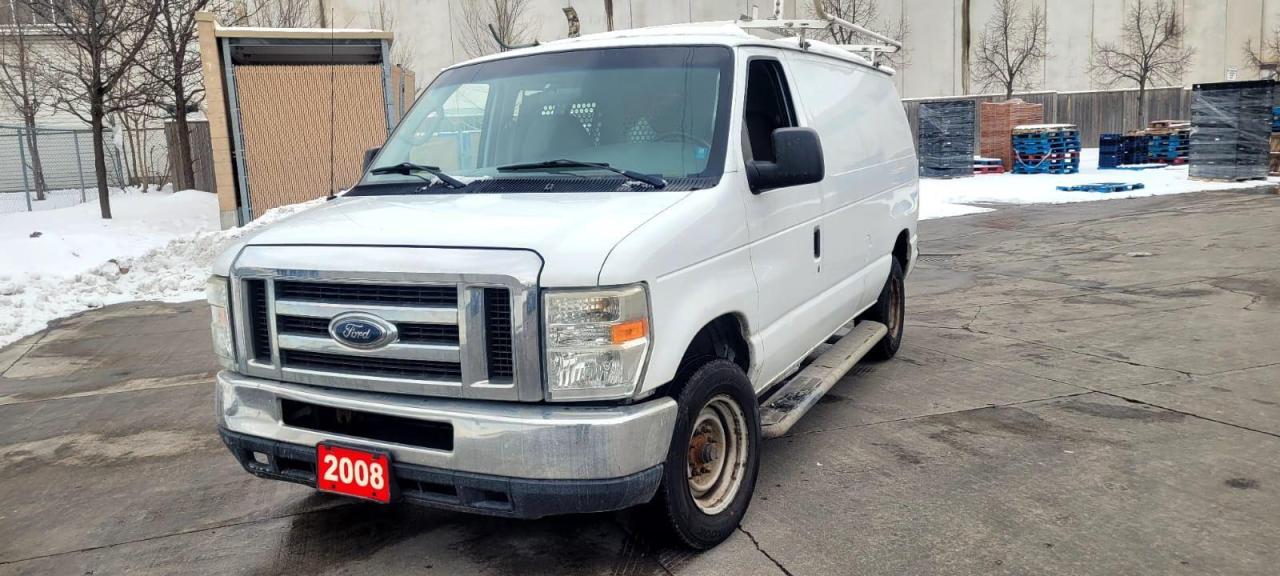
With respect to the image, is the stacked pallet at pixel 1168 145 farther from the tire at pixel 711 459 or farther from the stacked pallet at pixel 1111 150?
the tire at pixel 711 459

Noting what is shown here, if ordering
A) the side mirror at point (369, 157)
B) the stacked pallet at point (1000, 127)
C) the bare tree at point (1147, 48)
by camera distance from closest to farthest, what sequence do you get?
the side mirror at point (369, 157) → the stacked pallet at point (1000, 127) → the bare tree at point (1147, 48)

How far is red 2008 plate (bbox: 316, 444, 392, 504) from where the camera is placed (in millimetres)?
3414

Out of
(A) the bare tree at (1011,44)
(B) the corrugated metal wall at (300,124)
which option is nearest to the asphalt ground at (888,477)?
(B) the corrugated metal wall at (300,124)

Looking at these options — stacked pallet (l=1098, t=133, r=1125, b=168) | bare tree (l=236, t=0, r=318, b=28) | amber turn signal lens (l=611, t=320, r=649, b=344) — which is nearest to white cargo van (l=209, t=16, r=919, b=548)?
amber turn signal lens (l=611, t=320, r=649, b=344)

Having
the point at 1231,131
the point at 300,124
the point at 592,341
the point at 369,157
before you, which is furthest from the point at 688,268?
the point at 1231,131

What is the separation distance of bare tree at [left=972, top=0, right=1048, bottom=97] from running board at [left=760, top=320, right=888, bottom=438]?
40.9m

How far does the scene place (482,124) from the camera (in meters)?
4.94

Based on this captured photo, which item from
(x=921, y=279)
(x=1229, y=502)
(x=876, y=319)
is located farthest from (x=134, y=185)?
(x=1229, y=502)

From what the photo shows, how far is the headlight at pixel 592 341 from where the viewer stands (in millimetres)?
3189

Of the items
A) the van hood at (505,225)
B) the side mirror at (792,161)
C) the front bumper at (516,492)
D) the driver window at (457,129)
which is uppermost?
the driver window at (457,129)

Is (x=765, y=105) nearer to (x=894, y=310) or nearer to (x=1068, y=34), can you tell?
→ (x=894, y=310)

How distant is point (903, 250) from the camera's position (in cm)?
730

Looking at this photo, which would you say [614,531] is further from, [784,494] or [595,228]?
[595,228]

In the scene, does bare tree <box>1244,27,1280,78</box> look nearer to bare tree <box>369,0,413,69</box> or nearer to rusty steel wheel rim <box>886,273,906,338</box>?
bare tree <box>369,0,413,69</box>
